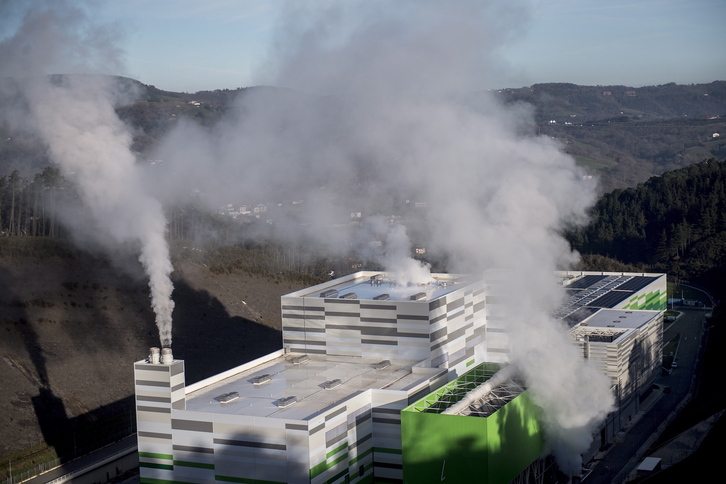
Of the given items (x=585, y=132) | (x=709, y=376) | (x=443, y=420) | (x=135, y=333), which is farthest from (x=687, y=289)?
(x=585, y=132)

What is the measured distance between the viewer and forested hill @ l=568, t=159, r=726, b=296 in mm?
52938

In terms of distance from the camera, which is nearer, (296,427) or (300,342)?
(296,427)

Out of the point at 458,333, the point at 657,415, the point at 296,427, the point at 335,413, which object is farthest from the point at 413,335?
the point at 657,415

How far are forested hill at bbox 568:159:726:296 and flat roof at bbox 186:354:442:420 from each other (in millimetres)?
34198

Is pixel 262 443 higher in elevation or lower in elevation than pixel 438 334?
lower

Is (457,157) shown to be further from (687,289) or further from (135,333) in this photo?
(687,289)

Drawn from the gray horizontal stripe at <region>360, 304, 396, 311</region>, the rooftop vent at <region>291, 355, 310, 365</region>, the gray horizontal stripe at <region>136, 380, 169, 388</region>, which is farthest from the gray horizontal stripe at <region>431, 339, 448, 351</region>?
the gray horizontal stripe at <region>136, 380, 169, 388</region>

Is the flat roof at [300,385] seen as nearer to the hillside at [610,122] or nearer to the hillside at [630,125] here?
the hillside at [610,122]

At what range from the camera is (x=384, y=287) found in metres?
26.9

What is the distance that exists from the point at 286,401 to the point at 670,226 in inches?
1754

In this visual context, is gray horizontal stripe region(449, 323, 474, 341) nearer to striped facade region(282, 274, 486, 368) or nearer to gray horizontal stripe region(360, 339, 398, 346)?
striped facade region(282, 274, 486, 368)

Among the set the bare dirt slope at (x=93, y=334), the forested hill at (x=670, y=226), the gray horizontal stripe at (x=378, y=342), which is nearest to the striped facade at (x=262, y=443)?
the gray horizontal stripe at (x=378, y=342)

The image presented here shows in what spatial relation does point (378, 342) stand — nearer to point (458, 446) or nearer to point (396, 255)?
point (396, 255)

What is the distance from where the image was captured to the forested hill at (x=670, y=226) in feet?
174
